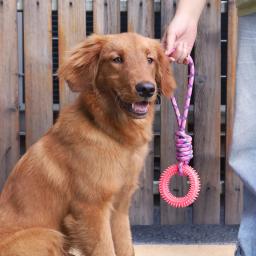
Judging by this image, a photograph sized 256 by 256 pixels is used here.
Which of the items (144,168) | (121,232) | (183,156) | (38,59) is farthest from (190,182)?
(38,59)

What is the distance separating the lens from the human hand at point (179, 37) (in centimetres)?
287

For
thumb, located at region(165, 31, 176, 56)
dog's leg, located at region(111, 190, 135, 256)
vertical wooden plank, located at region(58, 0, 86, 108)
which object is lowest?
dog's leg, located at region(111, 190, 135, 256)

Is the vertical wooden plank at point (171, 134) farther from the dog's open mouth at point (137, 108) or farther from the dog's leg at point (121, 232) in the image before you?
the dog's open mouth at point (137, 108)

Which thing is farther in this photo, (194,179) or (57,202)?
(194,179)

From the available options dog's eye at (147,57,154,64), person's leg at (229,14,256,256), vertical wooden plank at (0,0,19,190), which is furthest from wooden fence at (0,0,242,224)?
person's leg at (229,14,256,256)

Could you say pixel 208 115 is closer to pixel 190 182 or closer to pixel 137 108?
pixel 190 182

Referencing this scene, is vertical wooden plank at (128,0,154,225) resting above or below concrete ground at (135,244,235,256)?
above

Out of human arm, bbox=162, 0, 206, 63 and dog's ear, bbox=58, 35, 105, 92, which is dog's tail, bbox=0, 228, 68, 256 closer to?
dog's ear, bbox=58, 35, 105, 92

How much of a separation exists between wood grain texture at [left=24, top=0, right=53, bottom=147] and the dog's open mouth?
3.85 ft

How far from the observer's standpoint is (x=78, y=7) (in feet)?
12.9

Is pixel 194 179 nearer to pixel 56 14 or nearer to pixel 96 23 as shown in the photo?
pixel 96 23

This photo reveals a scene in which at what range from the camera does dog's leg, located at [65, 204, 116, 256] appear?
2955 mm

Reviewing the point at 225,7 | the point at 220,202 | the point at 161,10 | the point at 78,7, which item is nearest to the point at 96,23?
the point at 78,7

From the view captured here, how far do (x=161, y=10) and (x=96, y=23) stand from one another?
0.47 m
